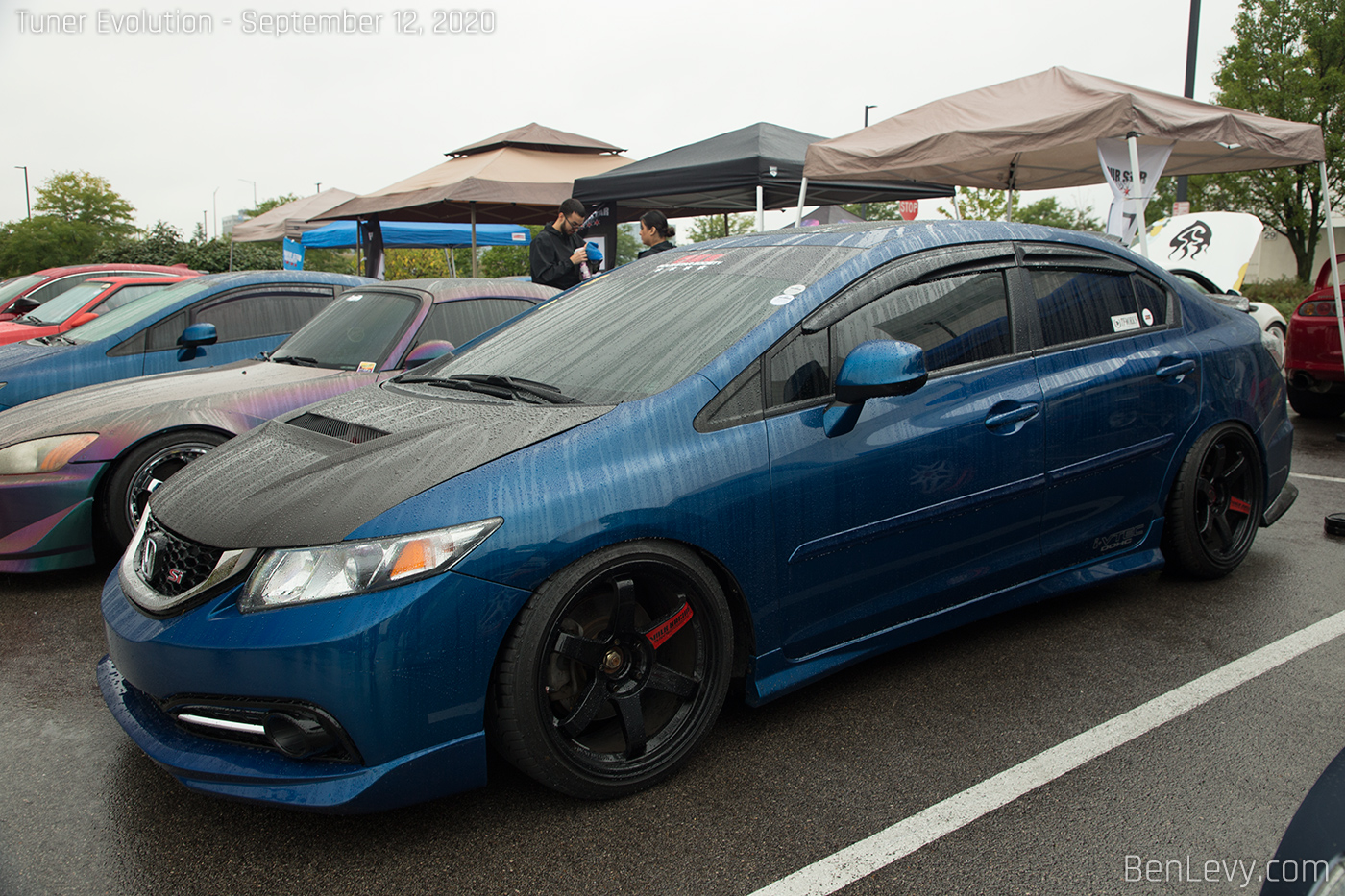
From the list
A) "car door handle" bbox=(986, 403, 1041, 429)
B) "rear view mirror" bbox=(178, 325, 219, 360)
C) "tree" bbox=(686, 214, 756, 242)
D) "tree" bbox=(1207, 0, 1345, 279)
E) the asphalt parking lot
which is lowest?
the asphalt parking lot

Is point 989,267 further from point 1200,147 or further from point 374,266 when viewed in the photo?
point 374,266

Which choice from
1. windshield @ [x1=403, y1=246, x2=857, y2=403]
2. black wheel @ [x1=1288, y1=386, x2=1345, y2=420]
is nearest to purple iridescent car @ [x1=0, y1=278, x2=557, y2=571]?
windshield @ [x1=403, y1=246, x2=857, y2=403]

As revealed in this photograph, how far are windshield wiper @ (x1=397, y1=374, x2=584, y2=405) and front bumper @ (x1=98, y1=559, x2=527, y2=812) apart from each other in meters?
0.73

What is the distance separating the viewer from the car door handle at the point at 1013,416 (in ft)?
9.77

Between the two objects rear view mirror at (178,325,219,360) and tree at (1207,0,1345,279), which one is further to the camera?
tree at (1207,0,1345,279)

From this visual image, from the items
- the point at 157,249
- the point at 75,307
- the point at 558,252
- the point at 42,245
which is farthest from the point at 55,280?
the point at 42,245

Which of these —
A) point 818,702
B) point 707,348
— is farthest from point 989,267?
point 818,702

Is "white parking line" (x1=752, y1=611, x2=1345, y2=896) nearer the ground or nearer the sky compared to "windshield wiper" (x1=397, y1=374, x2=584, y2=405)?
nearer the ground

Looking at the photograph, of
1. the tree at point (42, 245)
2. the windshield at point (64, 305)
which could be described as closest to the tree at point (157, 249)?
the tree at point (42, 245)

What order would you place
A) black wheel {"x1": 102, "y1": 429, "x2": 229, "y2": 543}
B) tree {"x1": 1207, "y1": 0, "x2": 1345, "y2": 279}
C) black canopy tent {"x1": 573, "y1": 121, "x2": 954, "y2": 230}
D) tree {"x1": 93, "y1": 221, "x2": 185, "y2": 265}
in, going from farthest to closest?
tree {"x1": 93, "y1": 221, "x2": 185, "y2": 265} < tree {"x1": 1207, "y1": 0, "x2": 1345, "y2": 279} < black canopy tent {"x1": 573, "y1": 121, "x2": 954, "y2": 230} < black wheel {"x1": 102, "y1": 429, "x2": 229, "y2": 543}

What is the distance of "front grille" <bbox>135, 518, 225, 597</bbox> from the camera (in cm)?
228

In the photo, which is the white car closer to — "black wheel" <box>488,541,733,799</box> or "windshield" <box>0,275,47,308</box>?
"black wheel" <box>488,541,733,799</box>

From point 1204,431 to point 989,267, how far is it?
1.25 m

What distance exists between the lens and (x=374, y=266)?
15078 millimetres
